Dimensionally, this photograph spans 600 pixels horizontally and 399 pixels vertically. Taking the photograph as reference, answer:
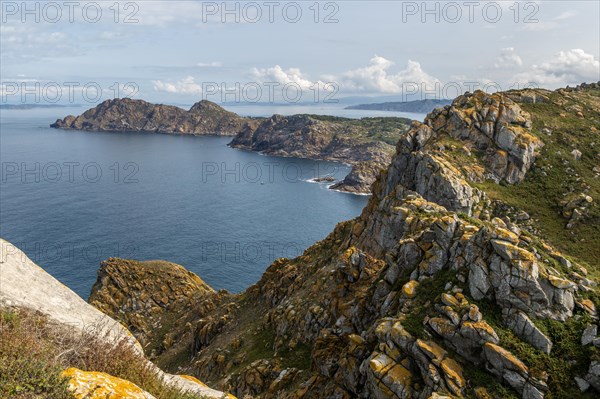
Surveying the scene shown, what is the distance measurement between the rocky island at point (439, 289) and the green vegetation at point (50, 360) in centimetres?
305

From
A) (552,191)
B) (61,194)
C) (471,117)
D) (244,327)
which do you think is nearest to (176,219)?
(61,194)

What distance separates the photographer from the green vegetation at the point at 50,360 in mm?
8672

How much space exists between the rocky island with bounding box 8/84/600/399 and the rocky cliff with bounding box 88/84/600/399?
10 centimetres

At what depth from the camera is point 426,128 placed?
57688 millimetres

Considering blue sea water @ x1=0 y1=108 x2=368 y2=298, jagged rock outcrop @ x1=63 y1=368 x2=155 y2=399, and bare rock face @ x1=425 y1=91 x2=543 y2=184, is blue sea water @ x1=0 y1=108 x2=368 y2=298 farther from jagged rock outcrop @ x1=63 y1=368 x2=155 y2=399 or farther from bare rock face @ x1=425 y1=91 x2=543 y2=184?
jagged rock outcrop @ x1=63 y1=368 x2=155 y2=399

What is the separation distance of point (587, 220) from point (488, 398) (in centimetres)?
3829

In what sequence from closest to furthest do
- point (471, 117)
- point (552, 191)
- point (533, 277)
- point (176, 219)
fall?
point (533, 277) < point (552, 191) < point (471, 117) < point (176, 219)

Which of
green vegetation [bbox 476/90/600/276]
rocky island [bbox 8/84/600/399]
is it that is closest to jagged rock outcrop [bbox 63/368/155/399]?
rocky island [bbox 8/84/600/399]

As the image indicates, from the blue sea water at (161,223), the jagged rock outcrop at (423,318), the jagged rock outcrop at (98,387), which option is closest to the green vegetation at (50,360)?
the jagged rock outcrop at (98,387)

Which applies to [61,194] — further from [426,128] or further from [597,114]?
[597,114]

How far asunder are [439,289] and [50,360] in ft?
57.6

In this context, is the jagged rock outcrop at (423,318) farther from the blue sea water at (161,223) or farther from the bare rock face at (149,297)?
the blue sea water at (161,223)

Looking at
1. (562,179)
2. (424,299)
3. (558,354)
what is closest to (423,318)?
(424,299)

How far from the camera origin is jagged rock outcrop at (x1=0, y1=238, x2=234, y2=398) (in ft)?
45.1
